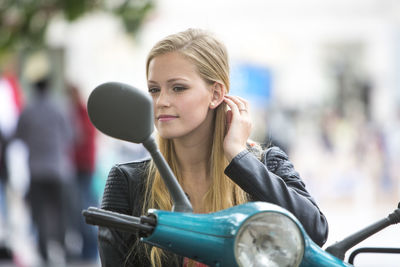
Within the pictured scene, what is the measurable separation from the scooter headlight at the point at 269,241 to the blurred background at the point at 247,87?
1.55ft

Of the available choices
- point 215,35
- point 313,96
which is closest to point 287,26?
point 313,96

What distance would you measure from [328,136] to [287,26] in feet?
28.3

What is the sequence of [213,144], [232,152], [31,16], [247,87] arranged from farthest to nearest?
[247,87], [31,16], [213,144], [232,152]

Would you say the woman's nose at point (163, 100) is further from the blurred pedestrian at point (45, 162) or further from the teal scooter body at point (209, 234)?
the blurred pedestrian at point (45, 162)

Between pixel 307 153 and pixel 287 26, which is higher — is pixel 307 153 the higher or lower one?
the lower one

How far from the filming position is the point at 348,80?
29266 mm

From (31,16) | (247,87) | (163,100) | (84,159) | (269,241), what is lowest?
(84,159)

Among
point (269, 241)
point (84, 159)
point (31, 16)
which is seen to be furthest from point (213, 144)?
point (84, 159)

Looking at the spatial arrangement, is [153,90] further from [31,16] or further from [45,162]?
[45,162]

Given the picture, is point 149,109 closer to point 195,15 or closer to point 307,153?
point 307,153

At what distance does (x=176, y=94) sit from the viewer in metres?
2.13

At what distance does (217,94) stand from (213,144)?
0.16 metres

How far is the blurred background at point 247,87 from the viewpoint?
8.33m

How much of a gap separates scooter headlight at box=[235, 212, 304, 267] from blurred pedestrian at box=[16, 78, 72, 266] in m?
7.14
